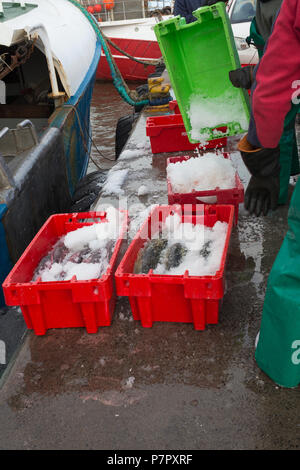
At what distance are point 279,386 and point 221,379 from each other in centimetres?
27

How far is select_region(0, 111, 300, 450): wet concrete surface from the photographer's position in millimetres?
1813

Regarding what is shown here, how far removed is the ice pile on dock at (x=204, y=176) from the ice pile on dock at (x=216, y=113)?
539 millimetres

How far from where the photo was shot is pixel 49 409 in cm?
199

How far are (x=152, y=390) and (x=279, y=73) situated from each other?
61.1 inches

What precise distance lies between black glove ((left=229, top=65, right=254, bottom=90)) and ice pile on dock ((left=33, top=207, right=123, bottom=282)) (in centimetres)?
147

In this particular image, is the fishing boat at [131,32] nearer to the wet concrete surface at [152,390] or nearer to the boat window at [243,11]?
the boat window at [243,11]

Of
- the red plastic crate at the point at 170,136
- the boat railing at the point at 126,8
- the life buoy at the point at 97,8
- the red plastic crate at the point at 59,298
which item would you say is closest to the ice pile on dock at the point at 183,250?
the red plastic crate at the point at 59,298

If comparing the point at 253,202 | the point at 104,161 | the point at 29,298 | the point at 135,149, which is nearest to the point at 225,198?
the point at 253,202

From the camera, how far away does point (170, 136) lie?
482cm

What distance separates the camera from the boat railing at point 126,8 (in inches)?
682

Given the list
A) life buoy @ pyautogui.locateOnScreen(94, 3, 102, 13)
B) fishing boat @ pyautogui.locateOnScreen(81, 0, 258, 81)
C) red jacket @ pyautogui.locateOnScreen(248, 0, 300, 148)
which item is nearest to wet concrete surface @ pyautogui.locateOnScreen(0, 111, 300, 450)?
red jacket @ pyautogui.locateOnScreen(248, 0, 300, 148)

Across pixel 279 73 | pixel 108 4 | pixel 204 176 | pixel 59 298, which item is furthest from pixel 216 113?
pixel 108 4

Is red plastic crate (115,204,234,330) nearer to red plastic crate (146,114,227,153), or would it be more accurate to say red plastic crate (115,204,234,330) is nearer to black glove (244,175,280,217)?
black glove (244,175,280,217)
